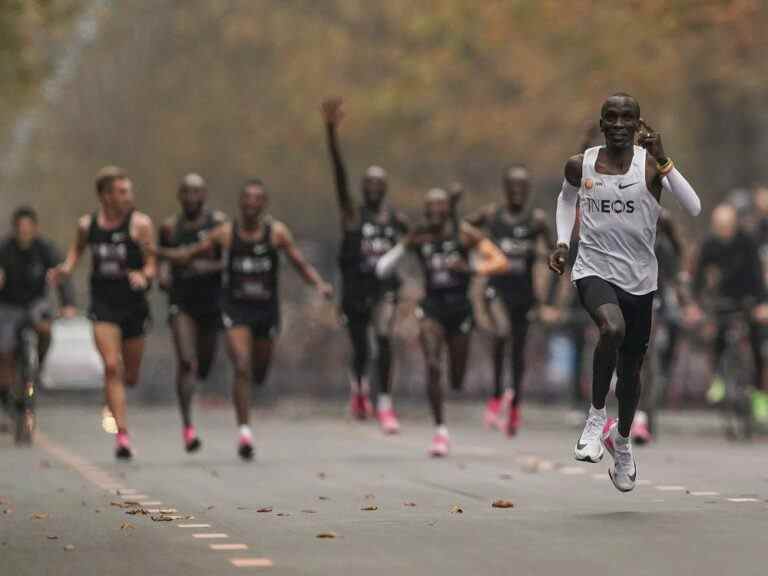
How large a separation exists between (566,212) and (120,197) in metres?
5.70

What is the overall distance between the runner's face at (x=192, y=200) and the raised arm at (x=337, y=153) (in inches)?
44.7

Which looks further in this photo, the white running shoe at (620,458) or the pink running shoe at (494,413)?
the pink running shoe at (494,413)

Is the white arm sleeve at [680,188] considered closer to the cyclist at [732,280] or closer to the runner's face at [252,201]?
the runner's face at [252,201]

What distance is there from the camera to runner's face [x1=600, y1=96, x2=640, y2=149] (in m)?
12.8

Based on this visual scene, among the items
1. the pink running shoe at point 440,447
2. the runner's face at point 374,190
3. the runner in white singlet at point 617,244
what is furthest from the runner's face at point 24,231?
the runner in white singlet at point 617,244

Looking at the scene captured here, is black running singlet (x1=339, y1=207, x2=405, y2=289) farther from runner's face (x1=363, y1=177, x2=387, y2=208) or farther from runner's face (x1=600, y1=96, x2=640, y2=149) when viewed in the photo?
runner's face (x1=600, y1=96, x2=640, y2=149)

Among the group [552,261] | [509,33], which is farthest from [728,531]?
[509,33]

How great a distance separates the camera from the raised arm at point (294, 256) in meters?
18.6

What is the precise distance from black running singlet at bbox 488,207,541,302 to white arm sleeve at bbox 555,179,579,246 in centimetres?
747

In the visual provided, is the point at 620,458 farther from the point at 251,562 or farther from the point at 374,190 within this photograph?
the point at 374,190

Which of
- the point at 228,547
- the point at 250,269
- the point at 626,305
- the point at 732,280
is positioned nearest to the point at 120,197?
the point at 250,269

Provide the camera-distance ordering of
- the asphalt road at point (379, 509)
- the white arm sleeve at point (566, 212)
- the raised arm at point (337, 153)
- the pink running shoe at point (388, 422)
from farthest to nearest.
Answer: the pink running shoe at point (388, 422) → the raised arm at point (337, 153) → the white arm sleeve at point (566, 212) → the asphalt road at point (379, 509)

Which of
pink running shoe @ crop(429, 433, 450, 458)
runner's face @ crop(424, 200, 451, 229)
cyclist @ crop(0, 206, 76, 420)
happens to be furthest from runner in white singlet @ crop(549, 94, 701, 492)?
cyclist @ crop(0, 206, 76, 420)

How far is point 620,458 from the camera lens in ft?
43.4
